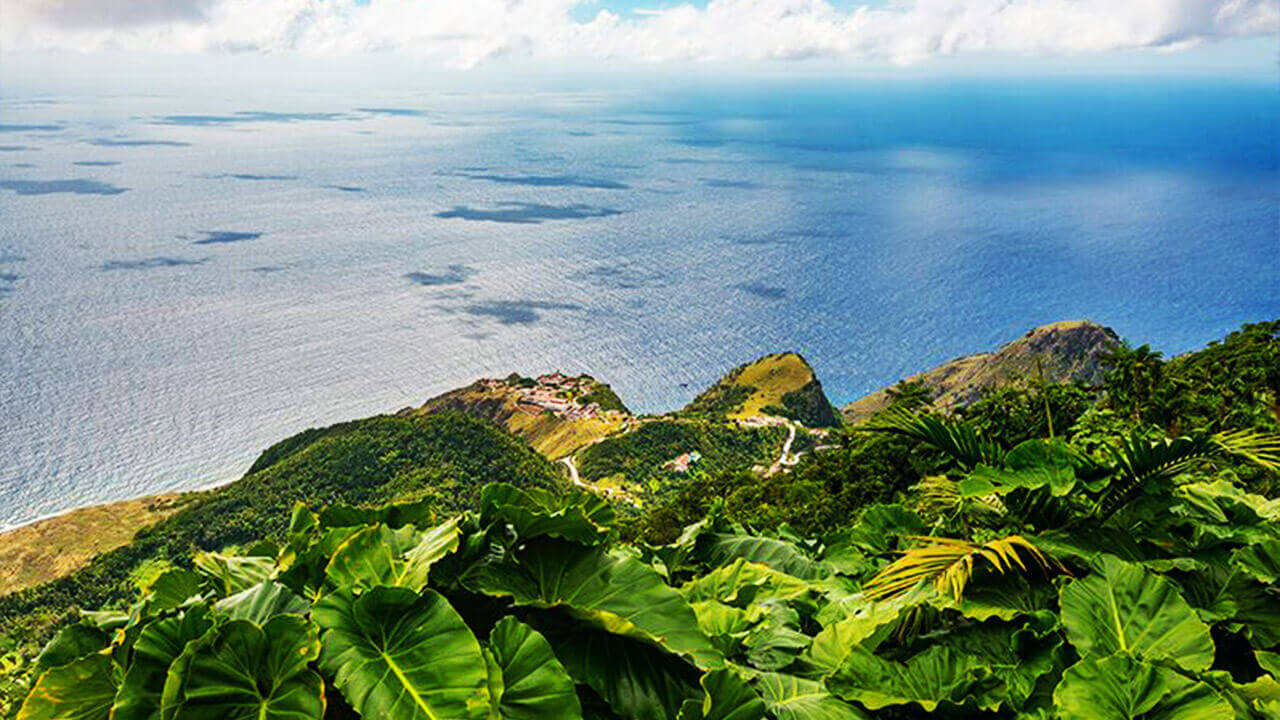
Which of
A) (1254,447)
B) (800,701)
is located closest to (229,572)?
(800,701)

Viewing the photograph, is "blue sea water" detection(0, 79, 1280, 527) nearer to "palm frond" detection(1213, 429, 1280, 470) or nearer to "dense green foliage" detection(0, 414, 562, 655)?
"dense green foliage" detection(0, 414, 562, 655)

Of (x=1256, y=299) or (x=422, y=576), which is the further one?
(x=1256, y=299)

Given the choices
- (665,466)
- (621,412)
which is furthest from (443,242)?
(665,466)

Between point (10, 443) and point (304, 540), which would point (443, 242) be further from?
point (304, 540)

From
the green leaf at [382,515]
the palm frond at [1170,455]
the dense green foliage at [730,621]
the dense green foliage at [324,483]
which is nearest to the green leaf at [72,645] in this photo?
the dense green foliage at [730,621]

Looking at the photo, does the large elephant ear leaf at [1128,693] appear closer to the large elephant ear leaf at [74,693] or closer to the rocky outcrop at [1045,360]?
the large elephant ear leaf at [74,693]

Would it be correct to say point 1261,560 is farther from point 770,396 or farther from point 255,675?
point 770,396

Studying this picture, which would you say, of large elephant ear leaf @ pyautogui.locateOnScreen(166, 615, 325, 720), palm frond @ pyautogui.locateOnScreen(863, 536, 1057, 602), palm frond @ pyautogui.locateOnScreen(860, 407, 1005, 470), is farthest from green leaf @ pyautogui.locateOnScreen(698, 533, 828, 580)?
large elephant ear leaf @ pyautogui.locateOnScreen(166, 615, 325, 720)
